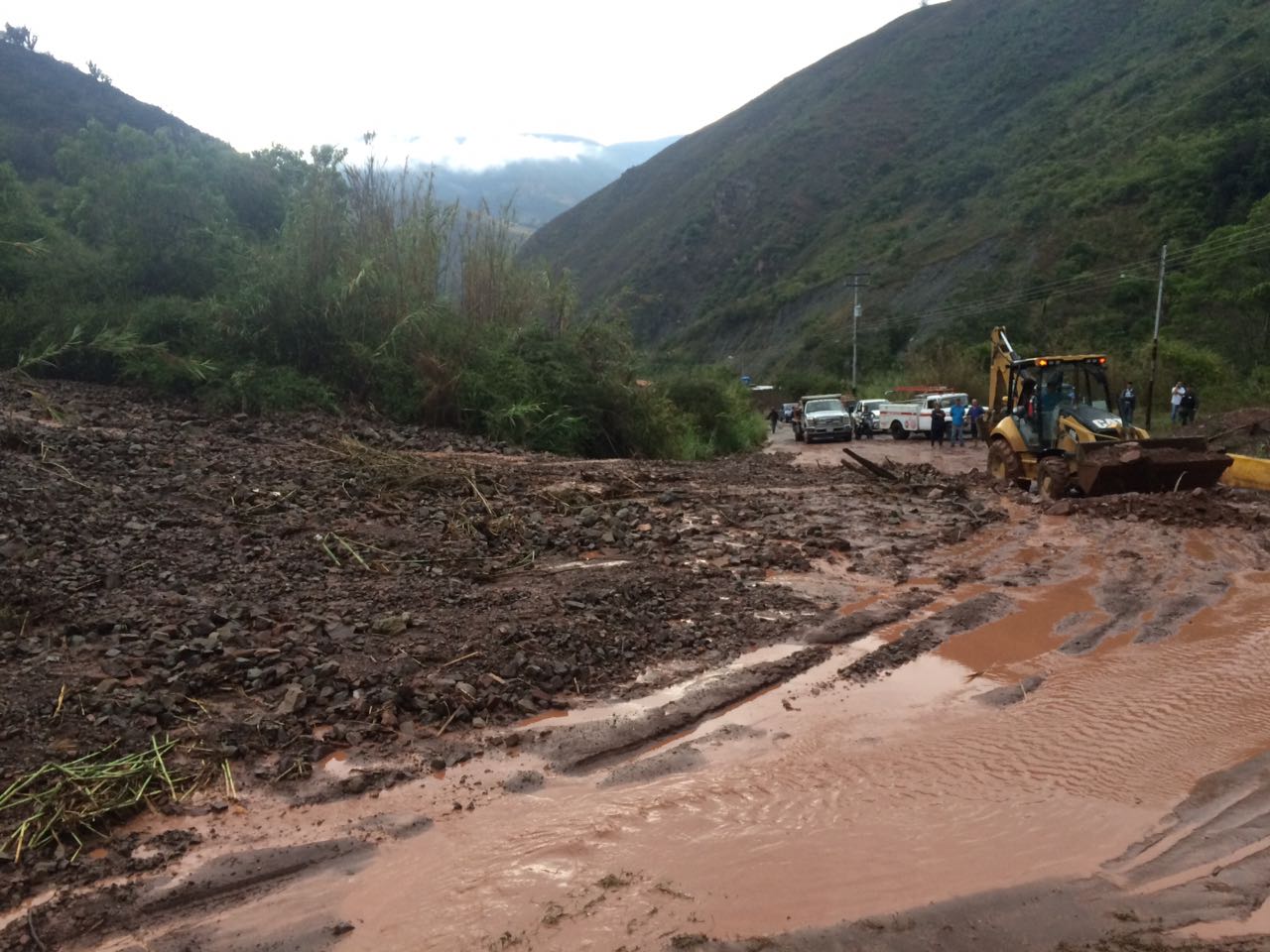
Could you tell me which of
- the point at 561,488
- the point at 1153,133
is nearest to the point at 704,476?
the point at 561,488

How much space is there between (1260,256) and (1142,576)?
3572 centimetres

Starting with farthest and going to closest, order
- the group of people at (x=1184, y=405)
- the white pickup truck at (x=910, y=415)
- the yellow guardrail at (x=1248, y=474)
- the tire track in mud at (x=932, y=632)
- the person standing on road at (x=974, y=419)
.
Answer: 1. the white pickup truck at (x=910, y=415)
2. the person standing on road at (x=974, y=419)
3. the group of people at (x=1184, y=405)
4. the yellow guardrail at (x=1248, y=474)
5. the tire track in mud at (x=932, y=632)

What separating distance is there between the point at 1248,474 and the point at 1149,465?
9.59ft

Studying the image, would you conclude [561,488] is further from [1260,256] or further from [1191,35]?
[1191,35]

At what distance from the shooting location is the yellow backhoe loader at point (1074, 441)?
12312 mm

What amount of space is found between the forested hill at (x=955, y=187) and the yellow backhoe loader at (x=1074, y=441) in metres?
10.5

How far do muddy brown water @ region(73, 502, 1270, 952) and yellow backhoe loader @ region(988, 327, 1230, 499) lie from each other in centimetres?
595

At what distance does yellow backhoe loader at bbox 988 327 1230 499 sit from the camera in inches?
485

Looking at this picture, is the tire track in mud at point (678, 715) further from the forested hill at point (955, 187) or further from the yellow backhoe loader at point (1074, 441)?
the forested hill at point (955, 187)

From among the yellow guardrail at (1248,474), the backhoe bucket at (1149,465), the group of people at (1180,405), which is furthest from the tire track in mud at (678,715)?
the group of people at (1180,405)

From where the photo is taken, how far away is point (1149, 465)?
12.3m

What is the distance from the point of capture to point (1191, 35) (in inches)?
2457

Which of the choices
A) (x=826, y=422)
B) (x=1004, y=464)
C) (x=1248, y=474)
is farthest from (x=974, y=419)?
(x=1248, y=474)

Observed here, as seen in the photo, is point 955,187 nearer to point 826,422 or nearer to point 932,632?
point 826,422
